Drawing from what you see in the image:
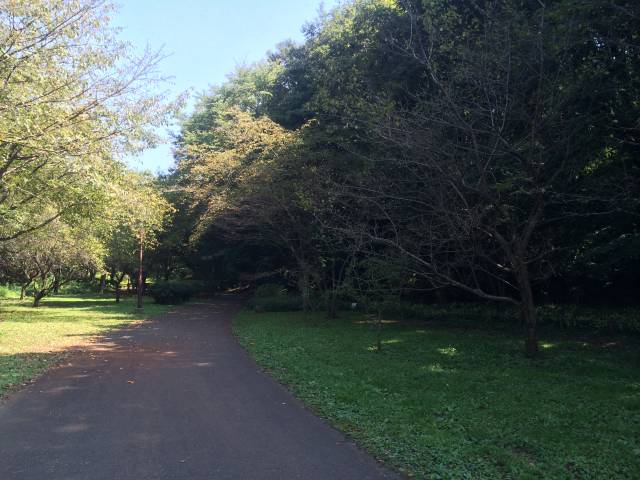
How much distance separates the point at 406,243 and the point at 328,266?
9602 mm

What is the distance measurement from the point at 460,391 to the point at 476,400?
596mm

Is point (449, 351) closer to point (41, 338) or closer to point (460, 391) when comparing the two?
point (460, 391)

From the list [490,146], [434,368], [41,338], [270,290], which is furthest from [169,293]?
[490,146]

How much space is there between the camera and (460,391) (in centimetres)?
816

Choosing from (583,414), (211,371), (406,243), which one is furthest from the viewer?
(406,243)

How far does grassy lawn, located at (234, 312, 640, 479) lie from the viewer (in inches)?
203

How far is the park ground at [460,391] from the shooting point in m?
5.23

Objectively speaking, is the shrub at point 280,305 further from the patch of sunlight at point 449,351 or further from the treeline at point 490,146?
the patch of sunlight at point 449,351

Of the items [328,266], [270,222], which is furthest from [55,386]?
[328,266]

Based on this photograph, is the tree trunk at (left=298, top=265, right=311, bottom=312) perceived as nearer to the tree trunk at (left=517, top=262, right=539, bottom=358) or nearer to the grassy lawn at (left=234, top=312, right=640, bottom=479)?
the grassy lawn at (left=234, top=312, right=640, bottom=479)

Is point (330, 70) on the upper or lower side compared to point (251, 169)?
upper

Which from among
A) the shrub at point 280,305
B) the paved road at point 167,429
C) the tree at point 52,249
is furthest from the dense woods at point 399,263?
the shrub at point 280,305

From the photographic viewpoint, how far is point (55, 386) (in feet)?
27.9

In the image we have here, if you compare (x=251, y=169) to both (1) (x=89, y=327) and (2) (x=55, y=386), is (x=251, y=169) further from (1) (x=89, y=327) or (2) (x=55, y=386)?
(2) (x=55, y=386)
